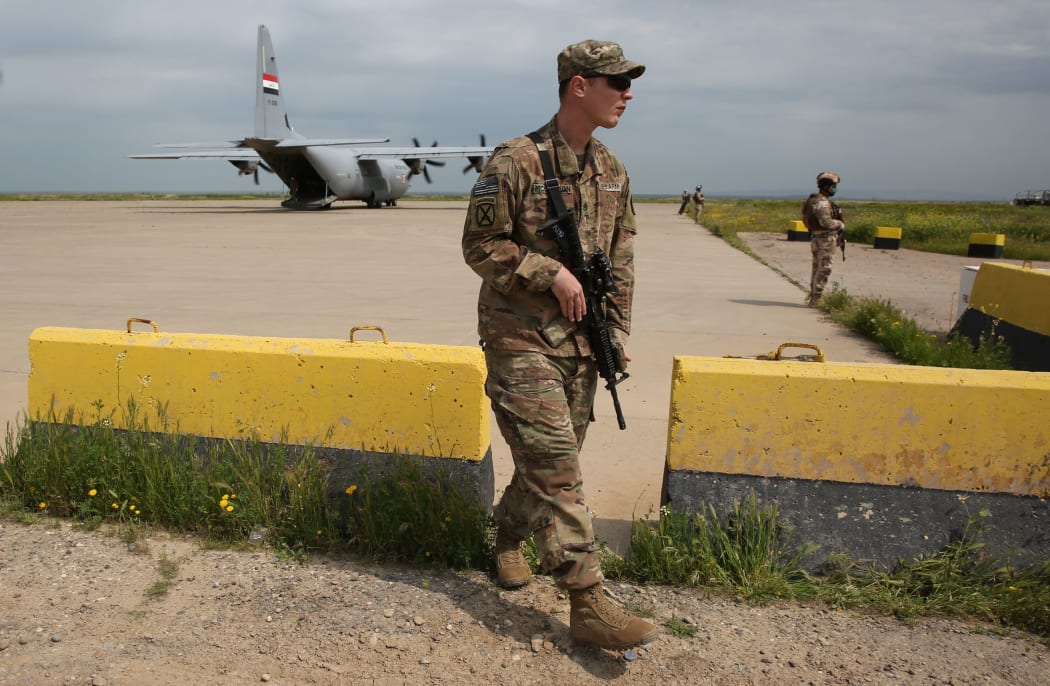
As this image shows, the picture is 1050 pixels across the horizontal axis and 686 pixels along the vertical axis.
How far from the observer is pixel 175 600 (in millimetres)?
3004

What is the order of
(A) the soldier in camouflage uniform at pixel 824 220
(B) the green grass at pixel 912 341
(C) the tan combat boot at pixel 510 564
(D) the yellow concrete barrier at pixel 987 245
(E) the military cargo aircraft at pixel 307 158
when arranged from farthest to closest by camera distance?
(E) the military cargo aircraft at pixel 307 158
(D) the yellow concrete barrier at pixel 987 245
(A) the soldier in camouflage uniform at pixel 824 220
(B) the green grass at pixel 912 341
(C) the tan combat boot at pixel 510 564

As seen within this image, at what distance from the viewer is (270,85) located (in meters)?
34.8

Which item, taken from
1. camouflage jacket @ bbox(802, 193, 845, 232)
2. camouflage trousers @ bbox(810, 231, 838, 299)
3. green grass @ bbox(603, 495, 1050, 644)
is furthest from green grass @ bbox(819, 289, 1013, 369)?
green grass @ bbox(603, 495, 1050, 644)

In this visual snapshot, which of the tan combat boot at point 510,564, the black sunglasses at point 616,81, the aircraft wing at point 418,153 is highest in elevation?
the aircraft wing at point 418,153

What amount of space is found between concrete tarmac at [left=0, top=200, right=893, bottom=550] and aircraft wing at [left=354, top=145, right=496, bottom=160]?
1635 cm

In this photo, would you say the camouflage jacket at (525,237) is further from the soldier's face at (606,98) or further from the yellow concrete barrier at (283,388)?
the yellow concrete barrier at (283,388)

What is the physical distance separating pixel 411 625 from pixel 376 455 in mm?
817

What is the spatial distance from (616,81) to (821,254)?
324 inches

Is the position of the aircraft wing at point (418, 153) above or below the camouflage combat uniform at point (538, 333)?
above

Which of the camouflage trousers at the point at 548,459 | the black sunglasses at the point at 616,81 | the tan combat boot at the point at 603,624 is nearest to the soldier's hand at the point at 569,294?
the camouflage trousers at the point at 548,459

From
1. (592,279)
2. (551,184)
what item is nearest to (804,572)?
(592,279)

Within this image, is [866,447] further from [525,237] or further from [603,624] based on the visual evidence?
[525,237]

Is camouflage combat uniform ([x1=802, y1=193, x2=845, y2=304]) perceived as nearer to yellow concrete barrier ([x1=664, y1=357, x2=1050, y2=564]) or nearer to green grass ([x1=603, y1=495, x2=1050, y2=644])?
yellow concrete barrier ([x1=664, y1=357, x2=1050, y2=564])

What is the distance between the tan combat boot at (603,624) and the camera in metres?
2.66
